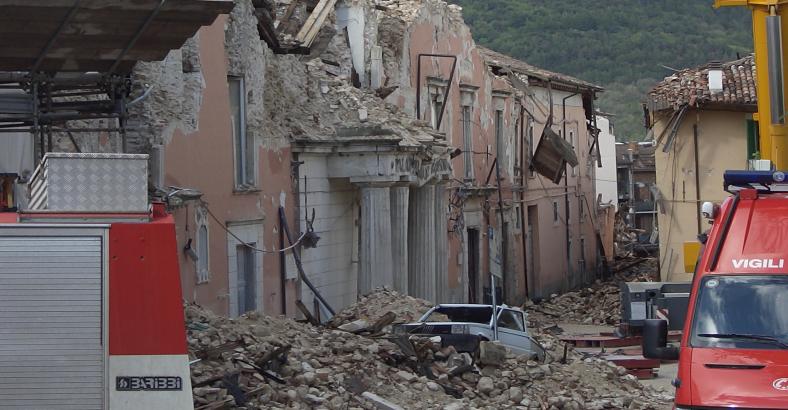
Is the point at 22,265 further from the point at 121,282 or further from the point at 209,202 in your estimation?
the point at 209,202


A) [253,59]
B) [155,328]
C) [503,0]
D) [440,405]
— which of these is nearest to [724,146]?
[253,59]

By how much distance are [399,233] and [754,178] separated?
51.0 feet

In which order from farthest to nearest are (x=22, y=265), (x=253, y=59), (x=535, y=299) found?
(x=535, y=299) → (x=253, y=59) → (x=22, y=265)

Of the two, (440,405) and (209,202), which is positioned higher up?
(209,202)

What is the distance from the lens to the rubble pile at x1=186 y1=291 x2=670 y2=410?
566 inches

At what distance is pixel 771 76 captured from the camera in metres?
16.4

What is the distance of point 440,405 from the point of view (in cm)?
1631

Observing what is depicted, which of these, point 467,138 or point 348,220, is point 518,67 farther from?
point 348,220

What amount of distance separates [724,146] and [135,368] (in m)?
27.1

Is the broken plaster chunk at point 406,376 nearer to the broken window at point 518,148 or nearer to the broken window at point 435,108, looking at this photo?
the broken window at point 435,108

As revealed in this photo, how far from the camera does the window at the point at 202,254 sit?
21469mm

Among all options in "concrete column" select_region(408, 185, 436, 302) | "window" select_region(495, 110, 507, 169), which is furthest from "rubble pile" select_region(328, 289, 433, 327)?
"window" select_region(495, 110, 507, 169)

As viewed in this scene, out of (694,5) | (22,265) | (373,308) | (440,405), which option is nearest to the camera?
(22,265)

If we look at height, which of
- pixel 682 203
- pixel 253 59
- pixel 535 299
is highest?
pixel 253 59
